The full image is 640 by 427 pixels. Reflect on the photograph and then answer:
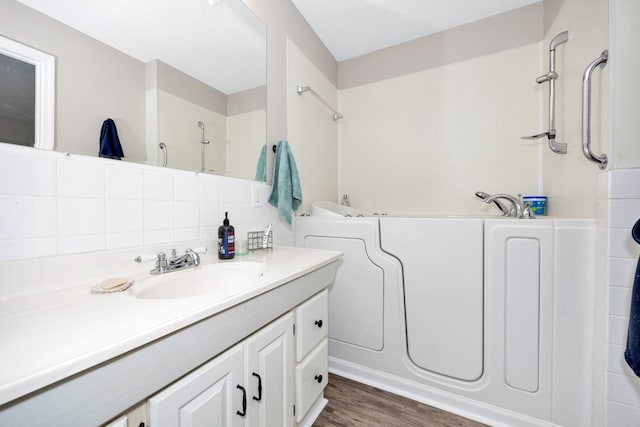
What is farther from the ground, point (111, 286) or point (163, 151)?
point (163, 151)

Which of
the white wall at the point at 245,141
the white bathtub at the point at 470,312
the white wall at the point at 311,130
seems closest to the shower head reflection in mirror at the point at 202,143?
the white wall at the point at 245,141

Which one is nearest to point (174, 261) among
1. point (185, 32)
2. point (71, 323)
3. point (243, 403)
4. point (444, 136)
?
point (71, 323)

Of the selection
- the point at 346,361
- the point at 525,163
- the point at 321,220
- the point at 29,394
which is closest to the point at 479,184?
the point at 525,163

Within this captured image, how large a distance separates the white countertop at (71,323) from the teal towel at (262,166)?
2.67ft

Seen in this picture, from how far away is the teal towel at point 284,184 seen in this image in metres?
1.48

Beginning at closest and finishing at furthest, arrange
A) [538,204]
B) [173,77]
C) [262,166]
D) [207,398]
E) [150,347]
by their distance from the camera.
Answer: [150,347] < [207,398] < [173,77] < [262,166] < [538,204]

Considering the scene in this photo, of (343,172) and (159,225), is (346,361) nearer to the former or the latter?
(159,225)

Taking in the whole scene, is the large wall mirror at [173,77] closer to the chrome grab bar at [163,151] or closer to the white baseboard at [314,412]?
the chrome grab bar at [163,151]

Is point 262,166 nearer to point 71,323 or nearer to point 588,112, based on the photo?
point 71,323

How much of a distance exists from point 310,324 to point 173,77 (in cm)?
122

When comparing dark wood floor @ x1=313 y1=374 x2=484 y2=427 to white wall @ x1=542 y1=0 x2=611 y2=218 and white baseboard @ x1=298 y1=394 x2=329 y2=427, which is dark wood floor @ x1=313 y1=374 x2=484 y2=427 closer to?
white baseboard @ x1=298 y1=394 x2=329 y2=427

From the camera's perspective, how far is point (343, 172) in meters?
2.50

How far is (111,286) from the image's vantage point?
0.69m

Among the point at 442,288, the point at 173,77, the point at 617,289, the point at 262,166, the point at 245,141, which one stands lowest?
the point at 442,288
